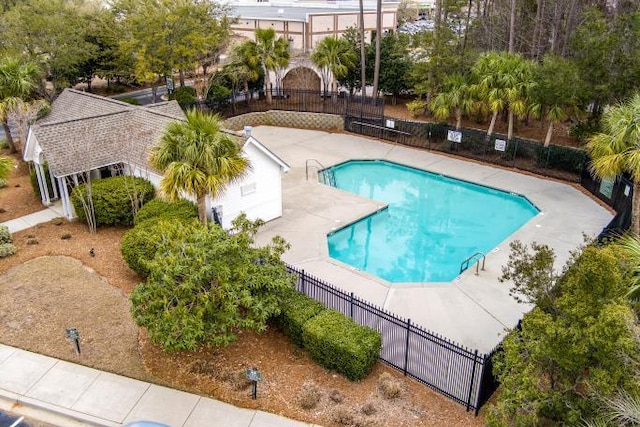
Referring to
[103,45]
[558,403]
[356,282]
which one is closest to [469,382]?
[558,403]

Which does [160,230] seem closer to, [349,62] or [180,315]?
[180,315]

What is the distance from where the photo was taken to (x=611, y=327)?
789 cm

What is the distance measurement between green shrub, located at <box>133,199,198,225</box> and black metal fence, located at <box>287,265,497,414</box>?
566 cm

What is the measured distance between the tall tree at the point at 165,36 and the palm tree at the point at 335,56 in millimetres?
7043

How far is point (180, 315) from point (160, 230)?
3.16m

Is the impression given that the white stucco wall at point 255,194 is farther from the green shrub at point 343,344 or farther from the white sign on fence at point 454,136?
the white sign on fence at point 454,136

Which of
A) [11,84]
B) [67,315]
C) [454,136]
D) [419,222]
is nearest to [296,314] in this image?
[67,315]

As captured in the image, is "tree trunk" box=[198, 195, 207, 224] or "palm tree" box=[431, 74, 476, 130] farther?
"palm tree" box=[431, 74, 476, 130]

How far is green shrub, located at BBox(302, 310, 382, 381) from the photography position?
12172mm

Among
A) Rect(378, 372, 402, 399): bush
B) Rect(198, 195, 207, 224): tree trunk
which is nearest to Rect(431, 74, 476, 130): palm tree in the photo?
Rect(198, 195, 207, 224): tree trunk

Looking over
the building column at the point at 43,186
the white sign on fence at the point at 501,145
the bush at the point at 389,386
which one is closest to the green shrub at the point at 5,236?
the building column at the point at 43,186

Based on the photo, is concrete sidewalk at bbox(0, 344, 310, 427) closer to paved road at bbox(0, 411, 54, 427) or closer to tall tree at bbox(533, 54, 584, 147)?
paved road at bbox(0, 411, 54, 427)

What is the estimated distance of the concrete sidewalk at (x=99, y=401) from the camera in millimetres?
11289

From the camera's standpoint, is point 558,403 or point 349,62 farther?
point 349,62
